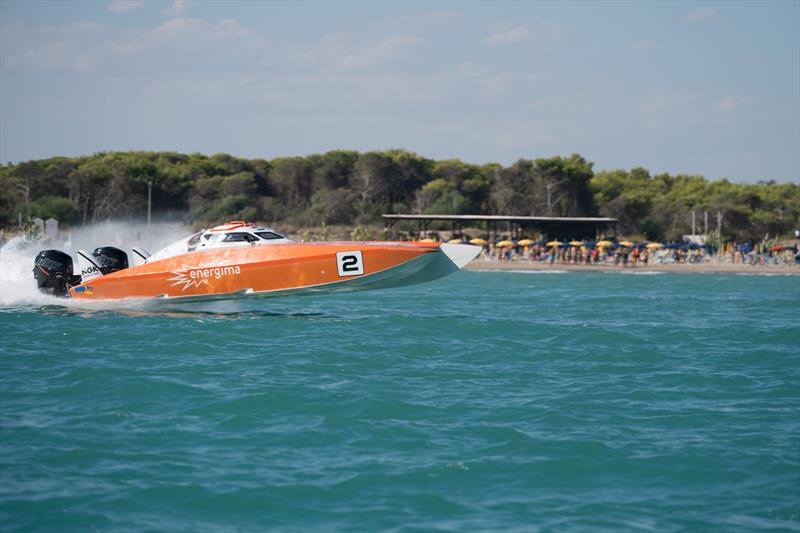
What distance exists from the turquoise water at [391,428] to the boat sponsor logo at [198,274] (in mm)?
955

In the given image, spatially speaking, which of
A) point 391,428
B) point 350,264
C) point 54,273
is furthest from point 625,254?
point 391,428

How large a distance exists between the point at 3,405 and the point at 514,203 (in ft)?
232

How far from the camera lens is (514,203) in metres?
79.7

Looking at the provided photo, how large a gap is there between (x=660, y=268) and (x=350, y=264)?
3886 centimetres

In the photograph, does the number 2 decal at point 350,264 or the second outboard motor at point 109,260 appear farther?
the second outboard motor at point 109,260

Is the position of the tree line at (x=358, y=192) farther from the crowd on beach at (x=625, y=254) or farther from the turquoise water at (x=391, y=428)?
the turquoise water at (x=391, y=428)

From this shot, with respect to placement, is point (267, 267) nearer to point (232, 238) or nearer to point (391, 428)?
point (232, 238)

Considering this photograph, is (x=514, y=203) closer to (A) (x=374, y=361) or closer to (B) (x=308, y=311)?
(B) (x=308, y=311)

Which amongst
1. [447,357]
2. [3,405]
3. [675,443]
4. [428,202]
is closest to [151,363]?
[3,405]

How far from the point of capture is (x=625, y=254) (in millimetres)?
56250

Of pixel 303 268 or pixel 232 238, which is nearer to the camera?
pixel 303 268

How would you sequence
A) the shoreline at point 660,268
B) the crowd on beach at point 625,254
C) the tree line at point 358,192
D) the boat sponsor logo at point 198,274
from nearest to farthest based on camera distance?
the boat sponsor logo at point 198,274
the shoreline at point 660,268
the crowd on beach at point 625,254
the tree line at point 358,192

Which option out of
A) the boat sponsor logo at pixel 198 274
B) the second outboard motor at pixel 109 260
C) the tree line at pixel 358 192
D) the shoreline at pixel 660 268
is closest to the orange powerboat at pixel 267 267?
the boat sponsor logo at pixel 198 274

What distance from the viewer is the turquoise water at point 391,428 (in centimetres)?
751
